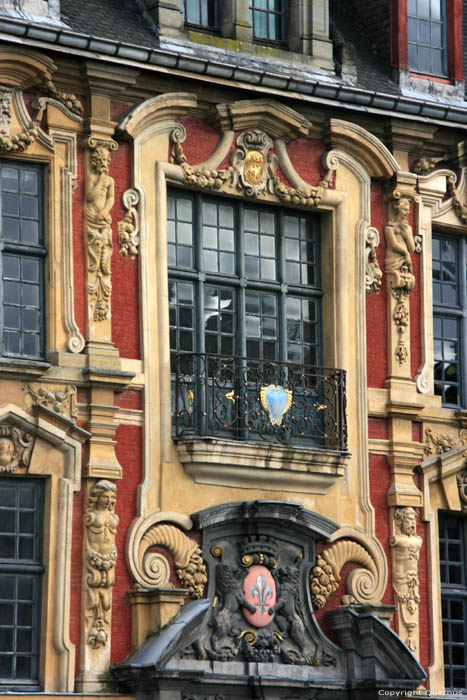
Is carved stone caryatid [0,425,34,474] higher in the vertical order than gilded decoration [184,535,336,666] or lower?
higher

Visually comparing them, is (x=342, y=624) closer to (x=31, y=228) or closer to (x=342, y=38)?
(x=31, y=228)

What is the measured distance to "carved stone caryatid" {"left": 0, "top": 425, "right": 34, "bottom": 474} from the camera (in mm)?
21844

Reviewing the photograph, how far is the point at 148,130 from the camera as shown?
2361cm

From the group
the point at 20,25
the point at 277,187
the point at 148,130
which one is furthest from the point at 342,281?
the point at 20,25

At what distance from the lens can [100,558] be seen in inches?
870

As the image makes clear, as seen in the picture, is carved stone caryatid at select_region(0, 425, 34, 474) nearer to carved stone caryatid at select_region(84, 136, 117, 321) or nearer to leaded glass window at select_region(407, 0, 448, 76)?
carved stone caryatid at select_region(84, 136, 117, 321)

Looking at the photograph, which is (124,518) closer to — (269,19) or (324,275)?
(324,275)

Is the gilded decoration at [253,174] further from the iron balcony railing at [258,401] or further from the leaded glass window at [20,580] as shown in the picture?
the leaded glass window at [20,580]

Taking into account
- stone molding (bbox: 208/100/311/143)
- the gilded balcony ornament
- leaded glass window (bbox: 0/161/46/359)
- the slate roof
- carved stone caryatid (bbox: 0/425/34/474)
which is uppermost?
the slate roof

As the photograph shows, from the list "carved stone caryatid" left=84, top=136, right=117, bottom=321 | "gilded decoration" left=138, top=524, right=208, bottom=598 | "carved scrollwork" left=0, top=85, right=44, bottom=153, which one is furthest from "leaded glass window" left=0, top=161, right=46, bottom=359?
"gilded decoration" left=138, top=524, right=208, bottom=598

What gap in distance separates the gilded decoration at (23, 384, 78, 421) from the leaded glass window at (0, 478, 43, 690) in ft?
2.78

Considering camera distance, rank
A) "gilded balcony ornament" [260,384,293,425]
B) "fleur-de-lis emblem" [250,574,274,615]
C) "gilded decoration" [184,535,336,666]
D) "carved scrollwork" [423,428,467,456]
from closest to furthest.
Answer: "gilded decoration" [184,535,336,666]
"fleur-de-lis emblem" [250,574,274,615]
"gilded balcony ornament" [260,384,293,425]
"carved scrollwork" [423,428,467,456]

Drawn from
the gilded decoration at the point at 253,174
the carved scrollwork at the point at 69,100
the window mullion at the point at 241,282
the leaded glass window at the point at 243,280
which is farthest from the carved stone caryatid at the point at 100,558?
the carved scrollwork at the point at 69,100

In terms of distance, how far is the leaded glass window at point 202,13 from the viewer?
971 inches
